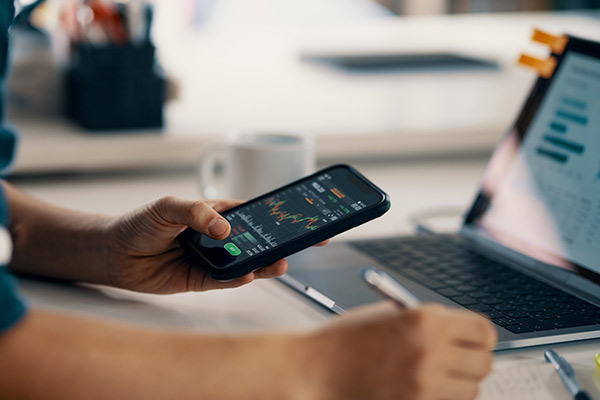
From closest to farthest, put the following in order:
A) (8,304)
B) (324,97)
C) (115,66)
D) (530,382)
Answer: (8,304) < (530,382) < (115,66) < (324,97)

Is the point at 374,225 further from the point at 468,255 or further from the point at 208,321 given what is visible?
the point at 208,321

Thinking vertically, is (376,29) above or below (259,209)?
above

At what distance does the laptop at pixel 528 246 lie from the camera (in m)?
0.73

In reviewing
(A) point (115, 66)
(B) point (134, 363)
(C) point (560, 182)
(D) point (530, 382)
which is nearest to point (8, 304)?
(B) point (134, 363)

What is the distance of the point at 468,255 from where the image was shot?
0.88 meters

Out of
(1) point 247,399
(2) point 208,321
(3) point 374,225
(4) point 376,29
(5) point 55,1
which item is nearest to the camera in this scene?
(1) point 247,399

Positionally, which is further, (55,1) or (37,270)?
(55,1)

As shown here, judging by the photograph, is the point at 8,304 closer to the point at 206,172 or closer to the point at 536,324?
the point at 536,324

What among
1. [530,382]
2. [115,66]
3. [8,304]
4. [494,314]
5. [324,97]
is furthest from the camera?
[324,97]

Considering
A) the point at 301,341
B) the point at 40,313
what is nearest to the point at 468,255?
the point at 301,341

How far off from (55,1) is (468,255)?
4.17 feet

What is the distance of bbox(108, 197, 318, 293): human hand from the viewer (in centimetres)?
70

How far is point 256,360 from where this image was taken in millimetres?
489

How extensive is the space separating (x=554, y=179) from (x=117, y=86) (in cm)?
75
